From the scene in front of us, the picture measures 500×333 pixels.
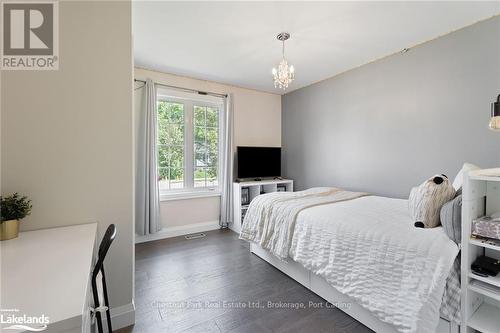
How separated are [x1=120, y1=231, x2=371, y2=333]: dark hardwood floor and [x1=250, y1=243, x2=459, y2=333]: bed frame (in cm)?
5

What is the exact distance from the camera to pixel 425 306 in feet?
4.00

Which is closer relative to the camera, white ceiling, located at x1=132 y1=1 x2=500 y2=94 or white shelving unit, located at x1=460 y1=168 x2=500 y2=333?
white shelving unit, located at x1=460 y1=168 x2=500 y2=333

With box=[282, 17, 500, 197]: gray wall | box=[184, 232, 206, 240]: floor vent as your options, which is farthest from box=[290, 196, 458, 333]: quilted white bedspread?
box=[184, 232, 206, 240]: floor vent

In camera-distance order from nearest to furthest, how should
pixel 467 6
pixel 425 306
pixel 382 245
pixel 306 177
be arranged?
pixel 425 306 < pixel 382 245 < pixel 467 6 < pixel 306 177

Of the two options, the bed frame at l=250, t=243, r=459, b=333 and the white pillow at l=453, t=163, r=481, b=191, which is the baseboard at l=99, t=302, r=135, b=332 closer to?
the bed frame at l=250, t=243, r=459, b=333

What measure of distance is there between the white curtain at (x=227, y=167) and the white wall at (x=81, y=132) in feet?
7.38

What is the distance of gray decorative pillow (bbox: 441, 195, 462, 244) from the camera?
52.7 inches

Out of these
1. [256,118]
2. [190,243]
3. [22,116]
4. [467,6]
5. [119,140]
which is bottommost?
[190,243]

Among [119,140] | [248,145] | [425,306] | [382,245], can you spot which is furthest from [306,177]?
[119,140]

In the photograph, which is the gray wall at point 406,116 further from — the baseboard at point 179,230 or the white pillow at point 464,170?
the baseboard at point 179,230

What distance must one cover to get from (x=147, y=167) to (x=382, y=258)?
3.05 m

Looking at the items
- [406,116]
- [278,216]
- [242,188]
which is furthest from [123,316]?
[406,116]

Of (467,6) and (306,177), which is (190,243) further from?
(467,6)

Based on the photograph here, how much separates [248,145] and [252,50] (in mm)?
1854
